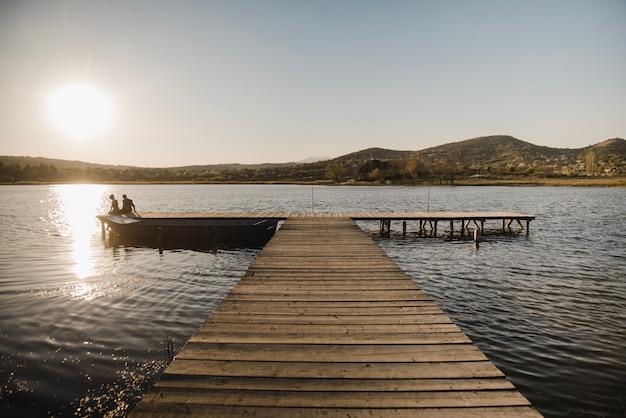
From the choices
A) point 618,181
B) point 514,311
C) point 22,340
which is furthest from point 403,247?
point 618,181

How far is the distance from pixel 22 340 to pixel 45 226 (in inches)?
1086

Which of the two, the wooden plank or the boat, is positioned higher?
the wooden plank

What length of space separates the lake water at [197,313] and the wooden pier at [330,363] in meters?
2.71

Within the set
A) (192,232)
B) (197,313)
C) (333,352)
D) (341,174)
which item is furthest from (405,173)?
(333,352)

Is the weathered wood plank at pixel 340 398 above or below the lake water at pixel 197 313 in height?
above

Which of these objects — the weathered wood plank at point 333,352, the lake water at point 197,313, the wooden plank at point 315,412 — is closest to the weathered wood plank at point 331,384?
the wooden plank at point 315,412

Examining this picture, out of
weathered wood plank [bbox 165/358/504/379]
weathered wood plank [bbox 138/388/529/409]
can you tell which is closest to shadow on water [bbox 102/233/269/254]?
weathered wood plank [bbox 165/358/504/379]

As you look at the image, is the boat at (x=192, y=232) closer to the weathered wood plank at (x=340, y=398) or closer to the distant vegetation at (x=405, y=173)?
the weathered wood plank at (x=340, y=398)

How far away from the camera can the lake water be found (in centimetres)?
669

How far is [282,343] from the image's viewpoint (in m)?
4.90

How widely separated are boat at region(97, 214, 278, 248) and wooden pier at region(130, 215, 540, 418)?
49.5 feet

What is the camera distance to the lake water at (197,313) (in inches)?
263

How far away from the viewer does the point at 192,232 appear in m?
23.0

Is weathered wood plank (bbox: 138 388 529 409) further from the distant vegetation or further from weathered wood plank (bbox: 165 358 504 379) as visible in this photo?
the distant vegetation
